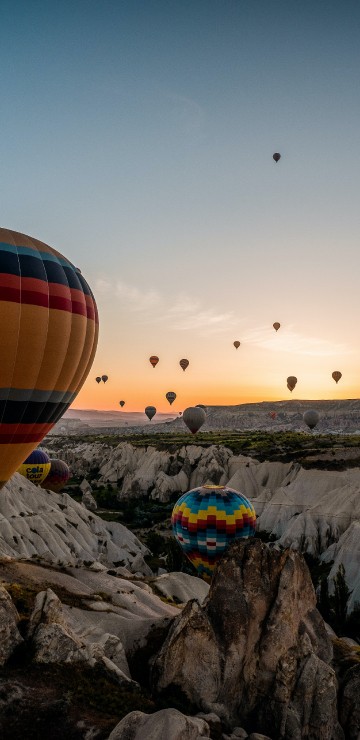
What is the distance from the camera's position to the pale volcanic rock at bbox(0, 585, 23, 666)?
47.2 feet

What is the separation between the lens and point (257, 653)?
1667cm

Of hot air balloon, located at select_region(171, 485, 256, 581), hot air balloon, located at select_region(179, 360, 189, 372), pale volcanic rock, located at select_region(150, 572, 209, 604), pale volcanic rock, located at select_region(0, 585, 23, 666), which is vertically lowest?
pale volcanic rock, located at select_region(150, 572, 209, 604)

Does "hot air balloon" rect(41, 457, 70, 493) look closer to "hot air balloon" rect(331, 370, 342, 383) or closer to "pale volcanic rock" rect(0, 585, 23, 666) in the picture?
"pale volcanic rock" rect(0, 585, 23, 666)

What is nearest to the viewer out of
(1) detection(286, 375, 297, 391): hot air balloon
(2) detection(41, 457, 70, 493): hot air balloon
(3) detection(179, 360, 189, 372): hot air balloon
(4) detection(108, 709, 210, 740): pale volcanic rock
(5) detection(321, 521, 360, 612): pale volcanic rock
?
(4) detection(108, 709, 210, 740): pale volcanic rock

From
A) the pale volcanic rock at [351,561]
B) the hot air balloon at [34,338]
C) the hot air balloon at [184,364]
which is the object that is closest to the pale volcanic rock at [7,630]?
the hot air balloon at [34,338]

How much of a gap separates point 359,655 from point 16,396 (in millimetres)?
16348

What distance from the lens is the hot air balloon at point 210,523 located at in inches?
1312

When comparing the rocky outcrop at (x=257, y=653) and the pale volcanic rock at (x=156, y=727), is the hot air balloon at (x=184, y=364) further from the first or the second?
the pale volcanic rock at (x=156, y=727)

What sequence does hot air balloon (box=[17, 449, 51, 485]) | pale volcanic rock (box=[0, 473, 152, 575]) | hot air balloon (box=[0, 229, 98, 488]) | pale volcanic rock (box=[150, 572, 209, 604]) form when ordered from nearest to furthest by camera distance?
hot air balloon (box=[0, 229, 98, 488])
pale volcanic rock (box=[150, 572, 209, 604])
pale volcanic rock (box=[0, 473, 152, 575])
hot air balloon (box=[17, 449, 51, 485])

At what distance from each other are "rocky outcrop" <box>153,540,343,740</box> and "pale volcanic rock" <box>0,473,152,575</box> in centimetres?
2228

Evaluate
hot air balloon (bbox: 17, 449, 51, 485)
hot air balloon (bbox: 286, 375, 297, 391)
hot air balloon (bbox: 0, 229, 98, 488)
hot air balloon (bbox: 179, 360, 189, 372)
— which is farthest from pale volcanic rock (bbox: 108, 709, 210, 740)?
hot air balloon (bbox: 286, 375, 297, 391)

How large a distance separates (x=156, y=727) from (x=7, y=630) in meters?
5.54

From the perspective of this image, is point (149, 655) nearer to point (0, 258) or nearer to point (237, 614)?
point (237, 614)

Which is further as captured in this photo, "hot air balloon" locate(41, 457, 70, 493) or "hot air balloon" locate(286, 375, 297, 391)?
"hot air balloon" locate(286, 375, 297, 391)
